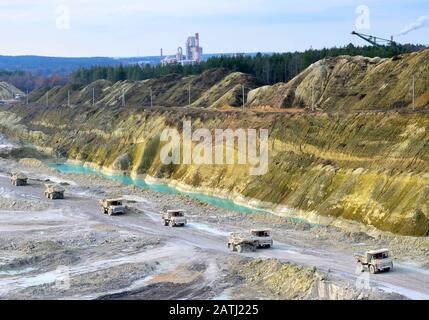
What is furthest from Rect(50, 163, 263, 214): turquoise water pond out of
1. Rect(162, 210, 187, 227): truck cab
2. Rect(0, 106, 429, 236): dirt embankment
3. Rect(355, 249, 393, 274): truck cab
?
→ Rect(355, 249, 393, 274): truck cab

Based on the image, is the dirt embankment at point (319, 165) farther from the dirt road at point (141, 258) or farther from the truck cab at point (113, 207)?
the truck cab at point (113, 207)

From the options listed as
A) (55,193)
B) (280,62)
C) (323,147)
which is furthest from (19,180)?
(280,62)

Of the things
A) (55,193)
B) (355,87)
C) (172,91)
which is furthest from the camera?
(172,91)

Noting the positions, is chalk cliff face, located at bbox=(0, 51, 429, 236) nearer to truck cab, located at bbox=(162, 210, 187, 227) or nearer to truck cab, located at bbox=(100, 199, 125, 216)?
truck cab, located at bbox=(162, 210, 187, 227)

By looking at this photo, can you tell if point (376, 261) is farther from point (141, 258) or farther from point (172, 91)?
point (172, 91)

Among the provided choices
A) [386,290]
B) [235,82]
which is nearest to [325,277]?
[386,290]

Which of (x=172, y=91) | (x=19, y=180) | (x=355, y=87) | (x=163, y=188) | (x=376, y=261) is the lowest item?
(x=163, y=188)

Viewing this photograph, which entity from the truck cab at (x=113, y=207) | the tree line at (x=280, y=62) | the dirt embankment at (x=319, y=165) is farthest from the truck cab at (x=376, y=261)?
the tree line at (x=280, y=62)

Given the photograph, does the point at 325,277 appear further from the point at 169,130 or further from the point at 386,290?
the point at 169,130
